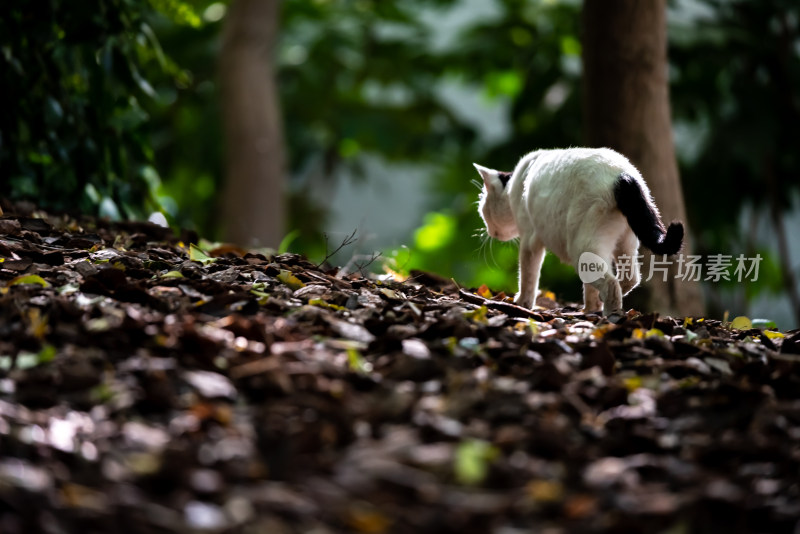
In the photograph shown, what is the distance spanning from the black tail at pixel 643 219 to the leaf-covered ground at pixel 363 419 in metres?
0.43

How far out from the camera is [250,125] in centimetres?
1044

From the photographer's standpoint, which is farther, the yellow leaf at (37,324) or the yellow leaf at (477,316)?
the yellow leaf at (477,316)

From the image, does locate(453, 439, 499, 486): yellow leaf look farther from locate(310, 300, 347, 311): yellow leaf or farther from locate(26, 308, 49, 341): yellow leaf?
locate(26, 308, 49, 341): yellow leaf

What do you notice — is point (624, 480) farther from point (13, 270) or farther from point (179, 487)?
point (13, 270)

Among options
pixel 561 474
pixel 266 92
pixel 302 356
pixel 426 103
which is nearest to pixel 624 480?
pixel 561 474

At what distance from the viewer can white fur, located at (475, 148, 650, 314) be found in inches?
148

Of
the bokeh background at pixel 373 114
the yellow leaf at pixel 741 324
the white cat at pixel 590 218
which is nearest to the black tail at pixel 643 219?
the white cat at pixel 590 218

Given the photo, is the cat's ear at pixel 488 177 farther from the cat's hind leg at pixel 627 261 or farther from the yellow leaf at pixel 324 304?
the yellow leaf at pixel 324 304

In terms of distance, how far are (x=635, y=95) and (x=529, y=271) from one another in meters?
1.63

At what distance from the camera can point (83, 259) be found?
3.65 metres

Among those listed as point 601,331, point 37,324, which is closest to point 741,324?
point 601,331

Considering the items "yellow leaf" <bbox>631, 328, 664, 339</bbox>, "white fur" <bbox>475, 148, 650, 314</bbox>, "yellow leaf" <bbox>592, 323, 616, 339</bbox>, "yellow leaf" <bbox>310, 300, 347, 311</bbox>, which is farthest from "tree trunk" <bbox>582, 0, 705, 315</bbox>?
"yellow leaf" <bbox>310, 300, 347, 311</bbox>

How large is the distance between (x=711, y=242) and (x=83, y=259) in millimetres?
9047

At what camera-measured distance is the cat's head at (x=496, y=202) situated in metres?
4.75
